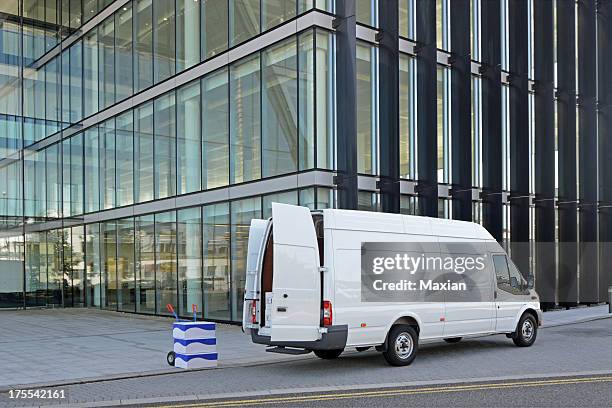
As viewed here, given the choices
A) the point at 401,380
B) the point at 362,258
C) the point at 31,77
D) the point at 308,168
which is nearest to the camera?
the point at 401,380

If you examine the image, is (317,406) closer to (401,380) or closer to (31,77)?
(401,380)

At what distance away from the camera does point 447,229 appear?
13.4 meters

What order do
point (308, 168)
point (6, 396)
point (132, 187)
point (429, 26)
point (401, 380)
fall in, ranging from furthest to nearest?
point (132, 187)
point (429, 26)
point (308, 168)
point (401, 380)
point (6, 396)

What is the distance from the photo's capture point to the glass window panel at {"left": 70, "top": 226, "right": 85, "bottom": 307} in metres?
29.4

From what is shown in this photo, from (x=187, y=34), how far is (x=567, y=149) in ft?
47.2

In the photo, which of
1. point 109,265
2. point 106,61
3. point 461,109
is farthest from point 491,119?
point 109,265

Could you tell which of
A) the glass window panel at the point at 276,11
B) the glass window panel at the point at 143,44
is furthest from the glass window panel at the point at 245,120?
the glass window panel at the point at 143,44

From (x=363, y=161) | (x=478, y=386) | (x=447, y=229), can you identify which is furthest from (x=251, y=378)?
(x=363, y=161)

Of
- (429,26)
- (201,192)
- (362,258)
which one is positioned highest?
(429,26)

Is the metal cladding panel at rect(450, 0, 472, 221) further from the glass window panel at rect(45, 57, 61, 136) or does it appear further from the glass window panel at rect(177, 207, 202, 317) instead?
the glass window panel at rect(45, 57, 61, 136)

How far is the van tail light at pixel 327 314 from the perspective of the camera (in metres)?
11.0

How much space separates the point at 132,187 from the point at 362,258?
15728 millimetres

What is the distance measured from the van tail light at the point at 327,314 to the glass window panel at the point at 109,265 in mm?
17403

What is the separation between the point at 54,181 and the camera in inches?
1240
